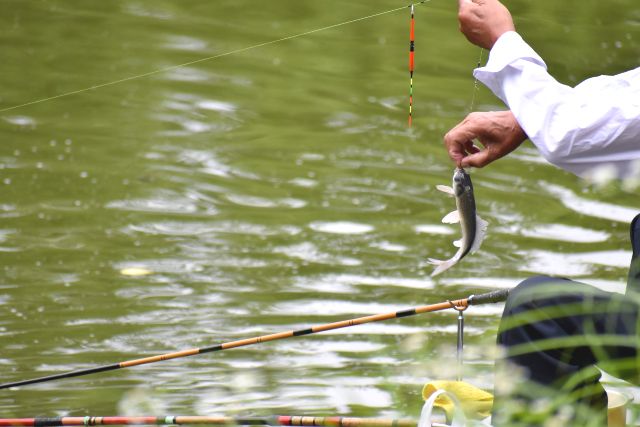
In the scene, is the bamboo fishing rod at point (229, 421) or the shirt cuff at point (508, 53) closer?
the shirt cuff at point (508, 53)

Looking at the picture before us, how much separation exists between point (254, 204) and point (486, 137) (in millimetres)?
2817

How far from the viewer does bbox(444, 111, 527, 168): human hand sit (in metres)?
2.48

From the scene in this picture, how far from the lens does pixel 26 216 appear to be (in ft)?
17.0

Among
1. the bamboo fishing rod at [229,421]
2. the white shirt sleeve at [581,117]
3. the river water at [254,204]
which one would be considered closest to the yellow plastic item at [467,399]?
the bamboo fishing rod at [229,421]

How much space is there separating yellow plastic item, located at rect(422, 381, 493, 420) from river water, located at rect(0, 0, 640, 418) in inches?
11.8

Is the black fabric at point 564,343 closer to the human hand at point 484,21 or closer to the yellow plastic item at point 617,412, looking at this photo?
the yellow plastic item at point 617,412

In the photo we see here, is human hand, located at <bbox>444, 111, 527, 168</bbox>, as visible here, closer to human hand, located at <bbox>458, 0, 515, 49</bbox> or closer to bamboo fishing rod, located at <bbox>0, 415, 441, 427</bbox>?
human hand, located at <bbox>458, 0, 515, 49</bbox>

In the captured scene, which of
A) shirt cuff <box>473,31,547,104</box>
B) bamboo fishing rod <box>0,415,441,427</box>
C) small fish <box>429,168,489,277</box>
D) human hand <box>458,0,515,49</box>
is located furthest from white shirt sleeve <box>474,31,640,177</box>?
bamboo fishing rod <box>0,415,441,427</box>

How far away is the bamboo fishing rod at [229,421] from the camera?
252 centimetres

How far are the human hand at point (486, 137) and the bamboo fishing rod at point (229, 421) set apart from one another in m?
0.51

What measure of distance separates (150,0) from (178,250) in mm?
3189

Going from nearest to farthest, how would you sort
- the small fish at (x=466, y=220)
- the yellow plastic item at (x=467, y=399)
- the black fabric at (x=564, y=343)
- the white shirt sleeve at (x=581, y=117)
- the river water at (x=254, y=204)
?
the black fabric at (x=564, y=343) → the white shirt sleeve at (x=581, y=117) → the yellow plastic item at (x=467, y=399) → the small fish at (x=466, y=220) → the river water at (x=254, y=204)

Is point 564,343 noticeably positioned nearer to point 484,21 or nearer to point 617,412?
point 617,412

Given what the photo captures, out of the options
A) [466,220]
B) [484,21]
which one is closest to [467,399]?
[466,220]
